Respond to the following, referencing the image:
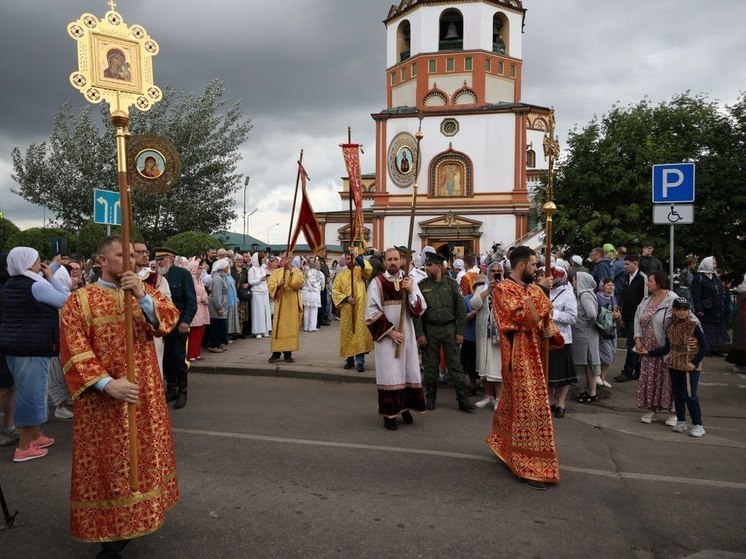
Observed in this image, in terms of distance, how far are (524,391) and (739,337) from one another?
22.0ft

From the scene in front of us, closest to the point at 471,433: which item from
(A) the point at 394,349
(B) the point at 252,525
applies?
(A) the point at 394,349

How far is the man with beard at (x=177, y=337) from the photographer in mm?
7719

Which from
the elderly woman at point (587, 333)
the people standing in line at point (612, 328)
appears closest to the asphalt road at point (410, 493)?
the elderly woman at point (587, 333)

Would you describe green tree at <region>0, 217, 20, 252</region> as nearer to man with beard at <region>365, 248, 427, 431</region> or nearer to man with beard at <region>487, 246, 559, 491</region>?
man with beard at <region>365, 248, 427, 431</region>

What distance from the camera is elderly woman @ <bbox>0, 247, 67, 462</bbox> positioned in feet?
18.1

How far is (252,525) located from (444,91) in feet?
129

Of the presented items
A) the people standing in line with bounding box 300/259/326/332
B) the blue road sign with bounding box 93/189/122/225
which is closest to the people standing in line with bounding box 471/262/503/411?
the blue road sign with bounding box 93/189/122/225

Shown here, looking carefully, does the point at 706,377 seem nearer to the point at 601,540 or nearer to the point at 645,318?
the point at 645,318

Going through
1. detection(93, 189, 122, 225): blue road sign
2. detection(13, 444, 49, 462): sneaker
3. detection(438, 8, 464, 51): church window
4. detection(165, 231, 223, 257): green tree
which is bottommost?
detection(13, 444, 49, 462): sneaker

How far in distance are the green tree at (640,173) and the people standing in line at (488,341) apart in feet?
35.9

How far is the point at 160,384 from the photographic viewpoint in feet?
12.4

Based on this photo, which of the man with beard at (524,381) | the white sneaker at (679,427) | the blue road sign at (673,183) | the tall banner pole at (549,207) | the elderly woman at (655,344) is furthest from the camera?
the blue road sign at (673,183)

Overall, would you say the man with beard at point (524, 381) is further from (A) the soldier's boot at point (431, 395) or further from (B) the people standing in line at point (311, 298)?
(B) the people standing in line at point (311, 298)

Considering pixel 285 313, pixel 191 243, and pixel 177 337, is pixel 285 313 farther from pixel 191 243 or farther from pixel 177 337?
pixel 191 243
